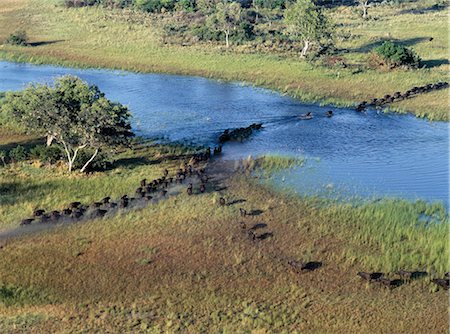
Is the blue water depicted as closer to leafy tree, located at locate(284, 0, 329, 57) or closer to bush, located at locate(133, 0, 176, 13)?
leafy tree, located at locate(284, 0, 329, 57)

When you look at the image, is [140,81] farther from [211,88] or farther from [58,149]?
[58,149]

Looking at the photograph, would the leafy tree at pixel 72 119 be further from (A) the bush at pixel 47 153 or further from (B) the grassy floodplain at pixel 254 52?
(B) the grassy floodplain at pixel 254 52

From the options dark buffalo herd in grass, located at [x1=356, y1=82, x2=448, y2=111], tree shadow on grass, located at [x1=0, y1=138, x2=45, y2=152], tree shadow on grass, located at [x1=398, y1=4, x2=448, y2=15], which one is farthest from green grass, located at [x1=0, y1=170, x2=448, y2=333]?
tree shadow on grass, located at [x1=398, y1=4, x2=448, y2=15]

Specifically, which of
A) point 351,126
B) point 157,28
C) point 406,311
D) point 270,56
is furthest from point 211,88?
point 406,311

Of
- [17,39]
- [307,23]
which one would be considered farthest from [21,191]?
[17,39]

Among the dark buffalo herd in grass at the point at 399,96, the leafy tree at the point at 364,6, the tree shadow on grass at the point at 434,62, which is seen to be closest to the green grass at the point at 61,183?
the dark buffalo herd in grass at the point at 399,96

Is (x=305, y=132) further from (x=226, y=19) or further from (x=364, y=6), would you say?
(x=364, y=6)
